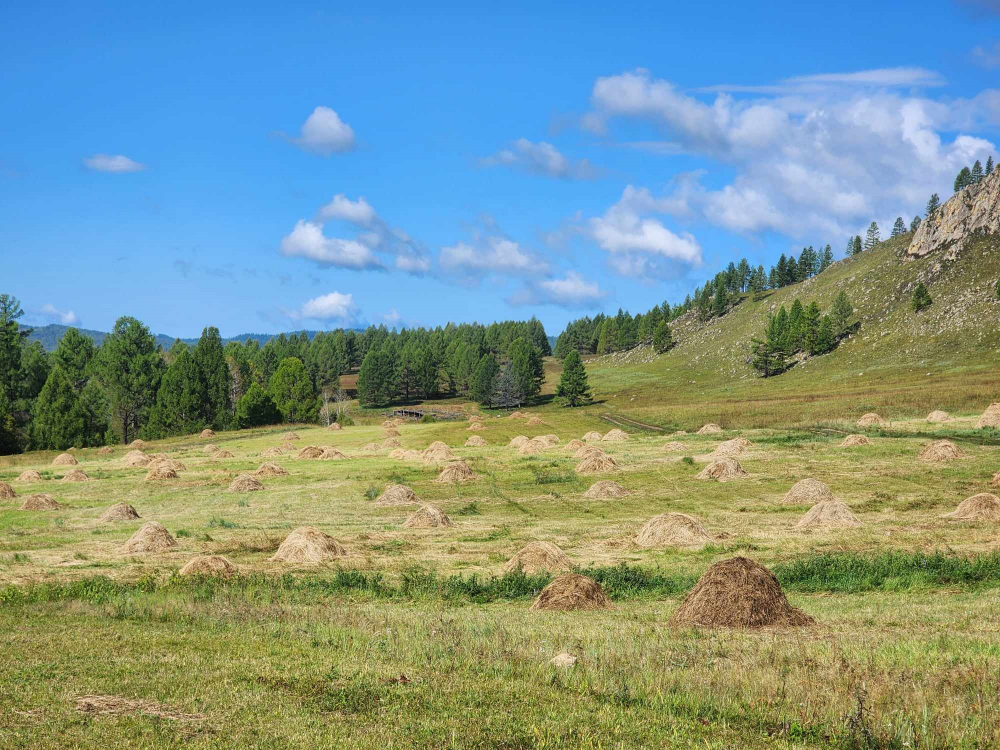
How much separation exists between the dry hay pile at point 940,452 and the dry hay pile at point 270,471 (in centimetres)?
4840

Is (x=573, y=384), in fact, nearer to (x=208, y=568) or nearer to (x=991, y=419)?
(x=991, y=419)

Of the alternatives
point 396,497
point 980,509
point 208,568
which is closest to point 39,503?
point 396,497

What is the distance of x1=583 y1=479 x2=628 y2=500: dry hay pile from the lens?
160 feet

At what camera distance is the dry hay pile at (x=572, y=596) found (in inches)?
830

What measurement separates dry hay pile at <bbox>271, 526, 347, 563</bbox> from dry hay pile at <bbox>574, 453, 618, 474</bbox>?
1169 inches

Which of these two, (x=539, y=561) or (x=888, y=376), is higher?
(x=888, y=376)

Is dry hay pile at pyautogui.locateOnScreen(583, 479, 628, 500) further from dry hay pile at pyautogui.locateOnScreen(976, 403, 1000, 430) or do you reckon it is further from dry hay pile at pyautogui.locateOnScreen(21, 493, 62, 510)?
dry hay pile at pyautogui.locateOnScreen(976, 403, 1000, 430)

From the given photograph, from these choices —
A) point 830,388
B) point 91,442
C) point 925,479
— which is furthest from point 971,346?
point 91,442

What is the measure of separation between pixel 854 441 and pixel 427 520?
135 feet

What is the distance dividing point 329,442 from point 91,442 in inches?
1594

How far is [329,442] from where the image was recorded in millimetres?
88500

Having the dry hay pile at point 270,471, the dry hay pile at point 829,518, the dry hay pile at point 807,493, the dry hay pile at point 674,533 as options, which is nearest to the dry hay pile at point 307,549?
the dry hay pile at point 674,533

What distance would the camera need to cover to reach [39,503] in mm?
45594

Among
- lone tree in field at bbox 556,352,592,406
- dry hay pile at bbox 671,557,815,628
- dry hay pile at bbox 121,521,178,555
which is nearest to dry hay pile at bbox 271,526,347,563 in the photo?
dry hay pile at bbox 121,521,178,555
